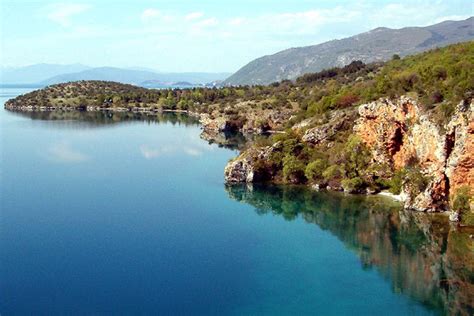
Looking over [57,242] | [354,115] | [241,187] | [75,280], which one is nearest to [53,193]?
[57,242]

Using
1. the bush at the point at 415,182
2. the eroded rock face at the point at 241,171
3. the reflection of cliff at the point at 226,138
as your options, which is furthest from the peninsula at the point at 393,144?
the reflection of cliff at the point at 226,138

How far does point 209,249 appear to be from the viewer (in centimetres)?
4431

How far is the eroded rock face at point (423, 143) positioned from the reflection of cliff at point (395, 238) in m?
3.16

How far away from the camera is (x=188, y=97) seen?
184 m

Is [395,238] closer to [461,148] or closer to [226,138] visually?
[461,148]

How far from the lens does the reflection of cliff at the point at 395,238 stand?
3719 cm

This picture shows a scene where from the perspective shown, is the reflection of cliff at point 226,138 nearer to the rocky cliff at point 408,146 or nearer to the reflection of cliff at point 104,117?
the reflection of cliff at point 104,117

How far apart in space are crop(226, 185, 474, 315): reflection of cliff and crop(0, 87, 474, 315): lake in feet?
0.48

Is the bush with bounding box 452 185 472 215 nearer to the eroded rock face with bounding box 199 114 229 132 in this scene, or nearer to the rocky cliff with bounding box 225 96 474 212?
the rocky cliff with bounding box 225 96 474 212

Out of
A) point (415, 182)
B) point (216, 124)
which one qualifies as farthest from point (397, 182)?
point (216, 124)

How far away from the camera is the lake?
3475cm

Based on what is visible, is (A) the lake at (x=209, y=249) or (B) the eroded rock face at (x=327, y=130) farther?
(B) the eroded rock face at (x=327, y=130)

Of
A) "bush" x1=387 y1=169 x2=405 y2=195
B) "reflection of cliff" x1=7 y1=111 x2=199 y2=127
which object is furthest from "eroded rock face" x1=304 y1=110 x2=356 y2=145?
"reflection of cliff" x1=7 y1=111 x2=199 y2=127

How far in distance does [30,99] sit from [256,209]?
15966 centimetres
